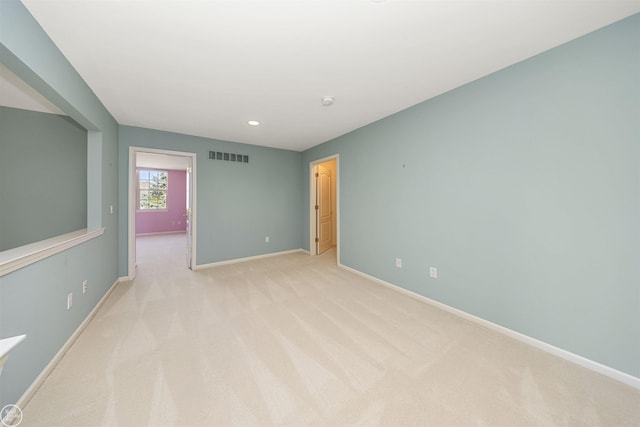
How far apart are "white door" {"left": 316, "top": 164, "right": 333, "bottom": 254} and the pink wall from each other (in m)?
5.84

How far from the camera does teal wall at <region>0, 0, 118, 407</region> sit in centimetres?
123

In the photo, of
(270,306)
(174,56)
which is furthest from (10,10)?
(270,306)

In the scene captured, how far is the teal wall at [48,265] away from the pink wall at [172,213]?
5682 mm

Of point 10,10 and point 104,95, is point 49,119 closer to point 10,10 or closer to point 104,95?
point 104,95

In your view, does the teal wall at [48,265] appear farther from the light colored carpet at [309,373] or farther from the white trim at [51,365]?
the light colored carpet at [309,373]

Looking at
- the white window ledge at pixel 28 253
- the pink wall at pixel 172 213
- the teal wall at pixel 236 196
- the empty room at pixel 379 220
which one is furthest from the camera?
the pink wall at pixel 172 213

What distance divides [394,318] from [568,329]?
1309mm

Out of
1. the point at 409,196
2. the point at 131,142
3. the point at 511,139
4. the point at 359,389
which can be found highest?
the point at 131,142

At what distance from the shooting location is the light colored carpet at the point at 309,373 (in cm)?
125

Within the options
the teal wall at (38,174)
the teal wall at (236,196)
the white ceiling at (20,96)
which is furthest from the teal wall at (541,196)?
the teal wall at (38,174)

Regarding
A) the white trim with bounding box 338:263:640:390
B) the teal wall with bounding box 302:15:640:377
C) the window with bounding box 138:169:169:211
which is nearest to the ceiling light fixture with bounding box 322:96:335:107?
the teal wall with bounding box 302:15:640:377

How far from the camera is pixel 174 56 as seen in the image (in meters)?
1.80

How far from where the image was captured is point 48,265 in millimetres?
1607

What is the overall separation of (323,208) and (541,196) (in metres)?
3.79
